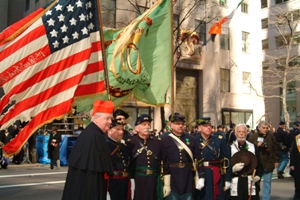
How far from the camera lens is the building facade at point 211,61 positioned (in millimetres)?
25875

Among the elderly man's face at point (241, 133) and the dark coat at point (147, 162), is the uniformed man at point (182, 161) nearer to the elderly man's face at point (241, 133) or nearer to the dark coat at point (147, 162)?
the dark coat at point (147, 162)

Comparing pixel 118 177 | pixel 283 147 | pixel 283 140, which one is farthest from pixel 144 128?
pixel 283 140

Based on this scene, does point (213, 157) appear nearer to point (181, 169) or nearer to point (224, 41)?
point (181, 169)

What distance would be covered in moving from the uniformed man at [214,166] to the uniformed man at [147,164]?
1050 mm

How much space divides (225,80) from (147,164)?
26104 mm

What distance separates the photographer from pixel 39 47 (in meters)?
6.57

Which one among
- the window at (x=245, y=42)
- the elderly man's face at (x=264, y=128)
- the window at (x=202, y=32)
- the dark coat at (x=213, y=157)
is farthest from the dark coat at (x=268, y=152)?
the window at (x=245, y=42)

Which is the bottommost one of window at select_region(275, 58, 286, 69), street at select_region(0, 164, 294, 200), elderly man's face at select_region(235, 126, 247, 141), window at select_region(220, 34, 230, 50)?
street at select_region(0, 164, 294, 200)

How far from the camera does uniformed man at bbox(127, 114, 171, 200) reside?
6188 millimetres

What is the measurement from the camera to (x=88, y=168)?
4395 millimetres

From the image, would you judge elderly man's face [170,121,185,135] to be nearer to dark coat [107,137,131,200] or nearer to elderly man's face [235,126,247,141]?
elderly man's face [235,126,247,141]

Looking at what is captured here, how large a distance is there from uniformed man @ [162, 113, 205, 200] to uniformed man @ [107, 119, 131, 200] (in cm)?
90

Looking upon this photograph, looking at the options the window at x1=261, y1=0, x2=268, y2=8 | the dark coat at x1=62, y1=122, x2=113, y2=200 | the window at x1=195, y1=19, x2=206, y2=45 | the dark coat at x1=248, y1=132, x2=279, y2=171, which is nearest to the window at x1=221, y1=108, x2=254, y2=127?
the window at x1=195, y1=19, x2=206, y2=45

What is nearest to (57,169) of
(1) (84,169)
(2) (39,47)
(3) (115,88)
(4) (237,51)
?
(3) (115,88)
